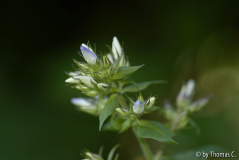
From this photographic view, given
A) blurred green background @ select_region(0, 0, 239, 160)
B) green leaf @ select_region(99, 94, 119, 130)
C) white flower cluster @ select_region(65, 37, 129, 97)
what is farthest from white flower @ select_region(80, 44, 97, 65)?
blurred green background @ select_region(0, 0, 239, 160)

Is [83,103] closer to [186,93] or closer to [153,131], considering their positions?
[153,131]

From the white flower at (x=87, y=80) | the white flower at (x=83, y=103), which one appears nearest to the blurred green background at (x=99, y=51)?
the white flower at (x=83, y=103)

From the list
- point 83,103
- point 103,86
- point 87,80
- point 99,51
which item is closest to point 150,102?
point 103,86

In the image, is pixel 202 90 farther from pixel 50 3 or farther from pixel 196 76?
pixel 50 3

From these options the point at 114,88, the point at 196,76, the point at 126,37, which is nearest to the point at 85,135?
the point at 126,37

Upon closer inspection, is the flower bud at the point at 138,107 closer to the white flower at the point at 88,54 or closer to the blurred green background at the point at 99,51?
the white flower at the point at 88,54
